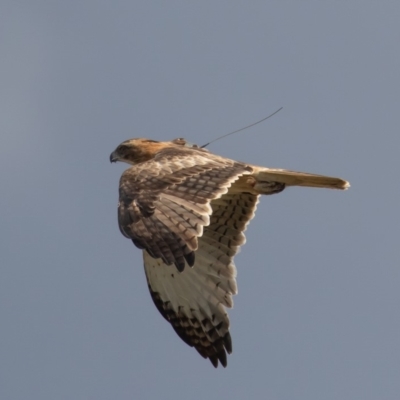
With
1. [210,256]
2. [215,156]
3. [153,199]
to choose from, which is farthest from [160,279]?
[153,199]

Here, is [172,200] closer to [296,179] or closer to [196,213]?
[196,213]

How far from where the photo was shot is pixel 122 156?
14117 mm

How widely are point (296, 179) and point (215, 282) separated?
1.30 meters

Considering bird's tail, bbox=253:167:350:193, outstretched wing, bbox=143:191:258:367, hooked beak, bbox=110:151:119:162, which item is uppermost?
hooked beak, bbox=110:151:119:162

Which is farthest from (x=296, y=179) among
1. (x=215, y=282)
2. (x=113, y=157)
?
(x=113, y=157)

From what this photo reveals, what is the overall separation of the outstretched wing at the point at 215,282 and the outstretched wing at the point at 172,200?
2.34 feet

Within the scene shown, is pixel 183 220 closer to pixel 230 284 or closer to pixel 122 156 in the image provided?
pixel 230 284

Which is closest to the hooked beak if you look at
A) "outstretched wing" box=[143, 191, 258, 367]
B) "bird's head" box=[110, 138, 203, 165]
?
"bird's head" box=[110, 138, 203, 165]

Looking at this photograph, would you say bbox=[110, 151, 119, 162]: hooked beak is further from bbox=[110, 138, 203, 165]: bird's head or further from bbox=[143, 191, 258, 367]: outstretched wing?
bbox=[143, 191, 258, 367]: outstretched wing

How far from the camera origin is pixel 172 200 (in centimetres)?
1095

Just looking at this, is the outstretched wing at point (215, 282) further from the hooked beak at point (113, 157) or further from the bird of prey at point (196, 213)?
the hooked beak at point (113, 157)

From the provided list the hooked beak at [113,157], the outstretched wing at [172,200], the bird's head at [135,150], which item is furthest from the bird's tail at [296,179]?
the hooked beak at [113,157]

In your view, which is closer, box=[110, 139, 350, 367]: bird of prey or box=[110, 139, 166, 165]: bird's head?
box=[110, 139, 350, 367]: bird of prey

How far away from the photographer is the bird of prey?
423 inches
